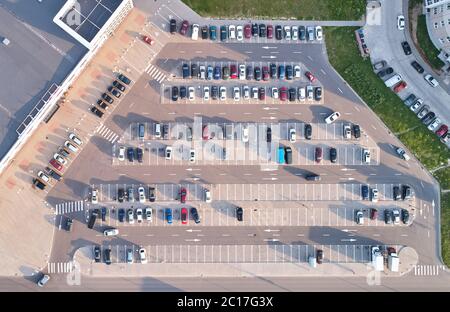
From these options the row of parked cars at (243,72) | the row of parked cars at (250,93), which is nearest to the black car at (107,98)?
the row of parked cars at (250,93)

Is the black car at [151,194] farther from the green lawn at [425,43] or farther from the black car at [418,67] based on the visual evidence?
the green lawn at [425,43]

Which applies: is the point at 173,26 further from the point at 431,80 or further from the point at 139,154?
the point at 431,80

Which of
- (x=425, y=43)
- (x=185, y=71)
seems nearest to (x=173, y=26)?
(x=185, y=71)

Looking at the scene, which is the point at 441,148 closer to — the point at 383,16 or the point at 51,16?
A: the point at 383,16

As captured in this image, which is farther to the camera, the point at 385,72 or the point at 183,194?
the point at 385,72

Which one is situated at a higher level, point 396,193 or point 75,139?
point 75,139

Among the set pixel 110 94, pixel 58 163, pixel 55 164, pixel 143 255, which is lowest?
pixel 143 255

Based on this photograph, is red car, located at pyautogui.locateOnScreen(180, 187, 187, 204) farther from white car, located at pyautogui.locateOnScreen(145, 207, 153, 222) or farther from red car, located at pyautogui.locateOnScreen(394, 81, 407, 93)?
red car, located at pyautogui.locateOnScreen(394, 81, 407, 93)

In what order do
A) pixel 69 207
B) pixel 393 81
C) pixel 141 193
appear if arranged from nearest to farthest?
pixel 141 193, pixel 393 81, pixel 69 207
